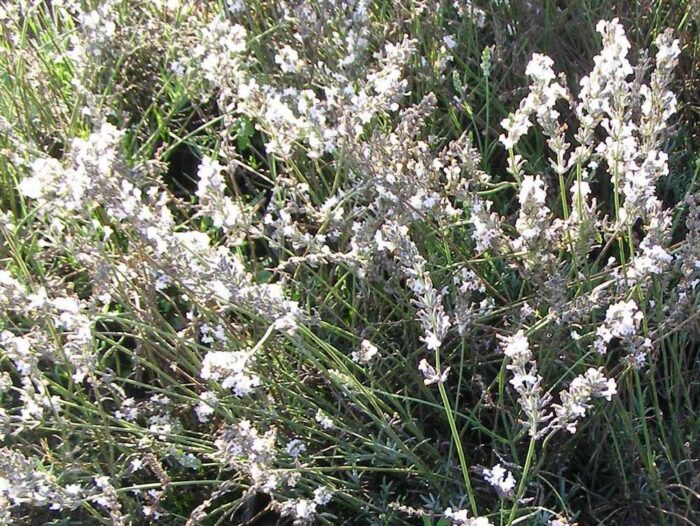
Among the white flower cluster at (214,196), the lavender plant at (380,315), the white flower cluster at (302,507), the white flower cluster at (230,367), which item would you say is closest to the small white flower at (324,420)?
the lavender plant at (380,315)

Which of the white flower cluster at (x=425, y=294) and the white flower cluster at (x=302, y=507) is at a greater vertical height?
the white flower cluster at (x=425, y=294)

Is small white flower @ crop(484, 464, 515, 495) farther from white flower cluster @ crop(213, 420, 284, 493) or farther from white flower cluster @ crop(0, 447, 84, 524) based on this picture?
white flower cluster @ crop(0, 447, 84, 524)

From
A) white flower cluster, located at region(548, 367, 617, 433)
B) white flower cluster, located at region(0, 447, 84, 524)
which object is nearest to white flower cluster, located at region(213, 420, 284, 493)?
white flower cluster, located at region(0, 447, 84, 524)

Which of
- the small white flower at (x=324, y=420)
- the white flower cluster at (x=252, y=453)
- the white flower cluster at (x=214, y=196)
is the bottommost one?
the small white flower at (x=324, y=420)

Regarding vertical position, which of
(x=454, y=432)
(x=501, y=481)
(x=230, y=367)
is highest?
(x=230, y=367)

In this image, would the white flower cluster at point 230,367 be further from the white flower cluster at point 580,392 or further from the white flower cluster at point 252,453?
the white flower cluster at point 580,392

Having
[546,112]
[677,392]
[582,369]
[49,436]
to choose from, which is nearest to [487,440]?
[582,369]

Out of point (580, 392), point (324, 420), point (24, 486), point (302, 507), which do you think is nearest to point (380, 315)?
point (324, 420)

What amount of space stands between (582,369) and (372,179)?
1.95ft

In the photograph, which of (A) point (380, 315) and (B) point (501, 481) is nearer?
(B) point (501, 481)

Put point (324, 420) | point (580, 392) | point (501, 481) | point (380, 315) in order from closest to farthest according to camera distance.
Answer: point (580, 392), point (501, 481), point (324, 420), point (380, 315)

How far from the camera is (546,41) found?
7.30 feet

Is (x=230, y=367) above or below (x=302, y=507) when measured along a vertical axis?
above

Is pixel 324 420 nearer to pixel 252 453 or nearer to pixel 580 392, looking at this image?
pixel 252 453
